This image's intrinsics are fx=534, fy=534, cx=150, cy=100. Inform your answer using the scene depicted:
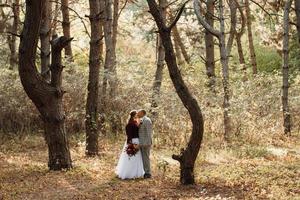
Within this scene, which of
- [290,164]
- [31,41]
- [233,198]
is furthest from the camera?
[290,164]

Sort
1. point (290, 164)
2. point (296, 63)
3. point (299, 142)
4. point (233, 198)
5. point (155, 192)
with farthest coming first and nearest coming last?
1. point (296, 63)
2. point (299, 142)
3. point (290, 164)
4. point (155, 192)
5. point (233, 198)

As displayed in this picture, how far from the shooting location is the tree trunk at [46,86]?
466 inches

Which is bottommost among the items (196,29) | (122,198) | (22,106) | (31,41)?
(122,198)

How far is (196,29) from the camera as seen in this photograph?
1350 inches

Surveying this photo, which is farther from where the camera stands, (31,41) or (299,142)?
(299,142)

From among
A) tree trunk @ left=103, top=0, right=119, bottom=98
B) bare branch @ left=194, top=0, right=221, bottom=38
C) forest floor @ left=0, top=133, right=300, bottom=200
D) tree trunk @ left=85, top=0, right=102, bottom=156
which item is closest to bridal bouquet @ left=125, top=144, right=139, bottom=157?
forest floor @ left=0, top=133, right=300, bottom=200

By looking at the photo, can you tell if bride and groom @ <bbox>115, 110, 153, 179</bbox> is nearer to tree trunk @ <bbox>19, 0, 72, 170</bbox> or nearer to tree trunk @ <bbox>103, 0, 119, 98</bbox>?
tree trunk @ <bbox>19, 0, 72, 170</bbox>

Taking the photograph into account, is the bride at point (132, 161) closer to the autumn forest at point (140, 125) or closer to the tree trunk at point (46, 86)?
the autumn forest at point (140, 125)

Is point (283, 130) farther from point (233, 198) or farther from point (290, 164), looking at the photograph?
point (233, 198)

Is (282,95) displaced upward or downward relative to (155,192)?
upward

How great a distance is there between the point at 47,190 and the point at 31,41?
10.9ft

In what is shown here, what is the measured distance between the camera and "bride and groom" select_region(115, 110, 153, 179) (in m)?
12.3

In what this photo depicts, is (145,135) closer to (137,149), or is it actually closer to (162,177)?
(137,149)

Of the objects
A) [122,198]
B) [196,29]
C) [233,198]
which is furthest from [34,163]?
[196,29]
